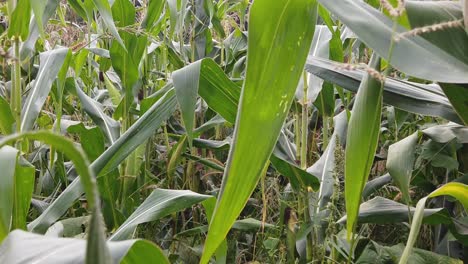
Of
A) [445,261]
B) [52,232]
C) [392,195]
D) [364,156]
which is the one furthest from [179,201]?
[392,195]

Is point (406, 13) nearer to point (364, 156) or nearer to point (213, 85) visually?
point (364, 156)

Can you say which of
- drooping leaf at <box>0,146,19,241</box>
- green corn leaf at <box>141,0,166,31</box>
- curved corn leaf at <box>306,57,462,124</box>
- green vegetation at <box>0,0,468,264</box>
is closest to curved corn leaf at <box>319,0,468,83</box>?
green vegetation at <box>0,0,468,264</box>

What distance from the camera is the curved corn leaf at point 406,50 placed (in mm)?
772

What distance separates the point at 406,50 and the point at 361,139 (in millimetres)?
163

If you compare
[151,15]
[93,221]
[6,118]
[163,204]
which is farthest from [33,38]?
[93,221]

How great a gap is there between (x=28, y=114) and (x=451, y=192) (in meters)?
0.86

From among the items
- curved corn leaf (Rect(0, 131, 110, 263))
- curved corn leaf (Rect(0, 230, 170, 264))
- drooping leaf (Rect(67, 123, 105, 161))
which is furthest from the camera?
drooping leaf (Rect(67, 123, 105, 161))

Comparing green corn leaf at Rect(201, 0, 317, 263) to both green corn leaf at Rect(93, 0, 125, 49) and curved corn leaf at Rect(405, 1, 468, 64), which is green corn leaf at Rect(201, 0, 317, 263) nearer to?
curved corn leaf at Rect(405, 1, 468, 64)

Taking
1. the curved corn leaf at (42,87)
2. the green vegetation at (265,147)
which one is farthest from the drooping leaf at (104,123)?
the curved corn leaf at (42,87)

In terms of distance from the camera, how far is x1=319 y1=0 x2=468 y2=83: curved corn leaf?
772mm

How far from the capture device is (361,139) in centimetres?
72

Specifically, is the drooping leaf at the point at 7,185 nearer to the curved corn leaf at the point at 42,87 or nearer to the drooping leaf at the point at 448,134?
the curved corn leaf at the point at 42,87

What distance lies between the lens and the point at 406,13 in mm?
799

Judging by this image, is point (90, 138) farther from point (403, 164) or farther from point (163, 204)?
point (403, 164)
